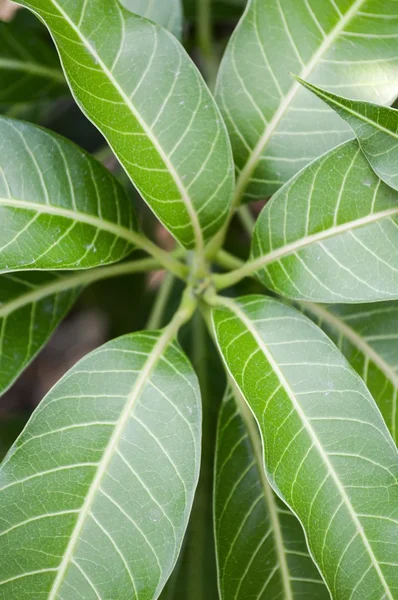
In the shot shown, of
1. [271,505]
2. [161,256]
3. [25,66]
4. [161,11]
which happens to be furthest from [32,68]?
[271,505]

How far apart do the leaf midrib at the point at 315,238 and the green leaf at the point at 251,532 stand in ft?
0.65

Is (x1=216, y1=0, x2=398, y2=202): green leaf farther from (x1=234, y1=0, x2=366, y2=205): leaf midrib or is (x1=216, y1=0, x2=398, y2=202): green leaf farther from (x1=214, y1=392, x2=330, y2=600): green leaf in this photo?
(x1=214, y1=392, x2=330, y2=600): green leaf

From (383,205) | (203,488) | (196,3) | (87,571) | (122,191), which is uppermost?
(196,3)

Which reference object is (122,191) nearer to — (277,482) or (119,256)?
(119,256)

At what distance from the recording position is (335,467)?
0.55m

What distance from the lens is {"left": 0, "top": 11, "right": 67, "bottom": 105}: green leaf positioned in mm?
857

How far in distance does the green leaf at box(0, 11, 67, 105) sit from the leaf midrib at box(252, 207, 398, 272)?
18.5 inches

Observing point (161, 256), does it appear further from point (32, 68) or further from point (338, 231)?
point (32, 68)

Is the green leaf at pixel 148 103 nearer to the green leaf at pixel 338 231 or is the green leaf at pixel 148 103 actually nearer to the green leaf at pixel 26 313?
the green leaf at pixel 338 231

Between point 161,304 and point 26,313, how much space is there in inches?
8.5

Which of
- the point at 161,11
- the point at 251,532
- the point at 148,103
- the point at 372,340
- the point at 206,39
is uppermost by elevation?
the point at 206,39

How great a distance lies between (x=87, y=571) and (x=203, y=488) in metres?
0.33

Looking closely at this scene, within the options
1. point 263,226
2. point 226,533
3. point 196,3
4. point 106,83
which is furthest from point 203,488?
point 196,3

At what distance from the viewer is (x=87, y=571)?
55 centimetres
